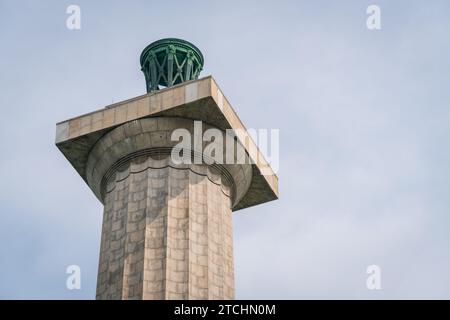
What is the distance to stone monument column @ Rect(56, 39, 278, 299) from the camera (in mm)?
27109

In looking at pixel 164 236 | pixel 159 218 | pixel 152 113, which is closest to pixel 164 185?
pixel 159 218

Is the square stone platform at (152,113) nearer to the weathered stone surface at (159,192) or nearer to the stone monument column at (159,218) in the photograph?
the weathered stone surface at (159,192)

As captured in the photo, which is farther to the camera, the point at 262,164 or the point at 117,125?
the point at 262,164

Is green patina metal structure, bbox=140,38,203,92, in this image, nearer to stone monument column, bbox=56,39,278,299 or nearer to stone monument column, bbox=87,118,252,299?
stone monument column, bbox=56,39,278,299

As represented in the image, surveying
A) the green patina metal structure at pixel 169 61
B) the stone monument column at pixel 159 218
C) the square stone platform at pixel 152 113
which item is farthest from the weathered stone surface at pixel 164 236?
the green patina metal structure at pixel 169 61

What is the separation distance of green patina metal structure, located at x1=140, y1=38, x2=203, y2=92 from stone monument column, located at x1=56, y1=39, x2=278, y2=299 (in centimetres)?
395

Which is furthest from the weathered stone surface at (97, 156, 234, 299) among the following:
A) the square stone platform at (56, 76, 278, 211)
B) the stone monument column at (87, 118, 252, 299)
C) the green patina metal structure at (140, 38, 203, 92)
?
the green patina metal structure at (140, 38, 203, 92)

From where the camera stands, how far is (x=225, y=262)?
28781mm

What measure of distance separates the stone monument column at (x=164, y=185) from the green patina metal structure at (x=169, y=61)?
12.9 ft

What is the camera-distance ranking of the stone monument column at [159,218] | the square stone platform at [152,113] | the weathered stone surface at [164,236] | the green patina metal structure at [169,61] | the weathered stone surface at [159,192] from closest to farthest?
the weathered stone surface at [164,236], the stone monument column at [159,218], the weathered stone surface at [159,192], the square stone platform at [152,113], the green patina metal structure at [169,61]

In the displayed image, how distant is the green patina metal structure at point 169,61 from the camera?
3350 cm
